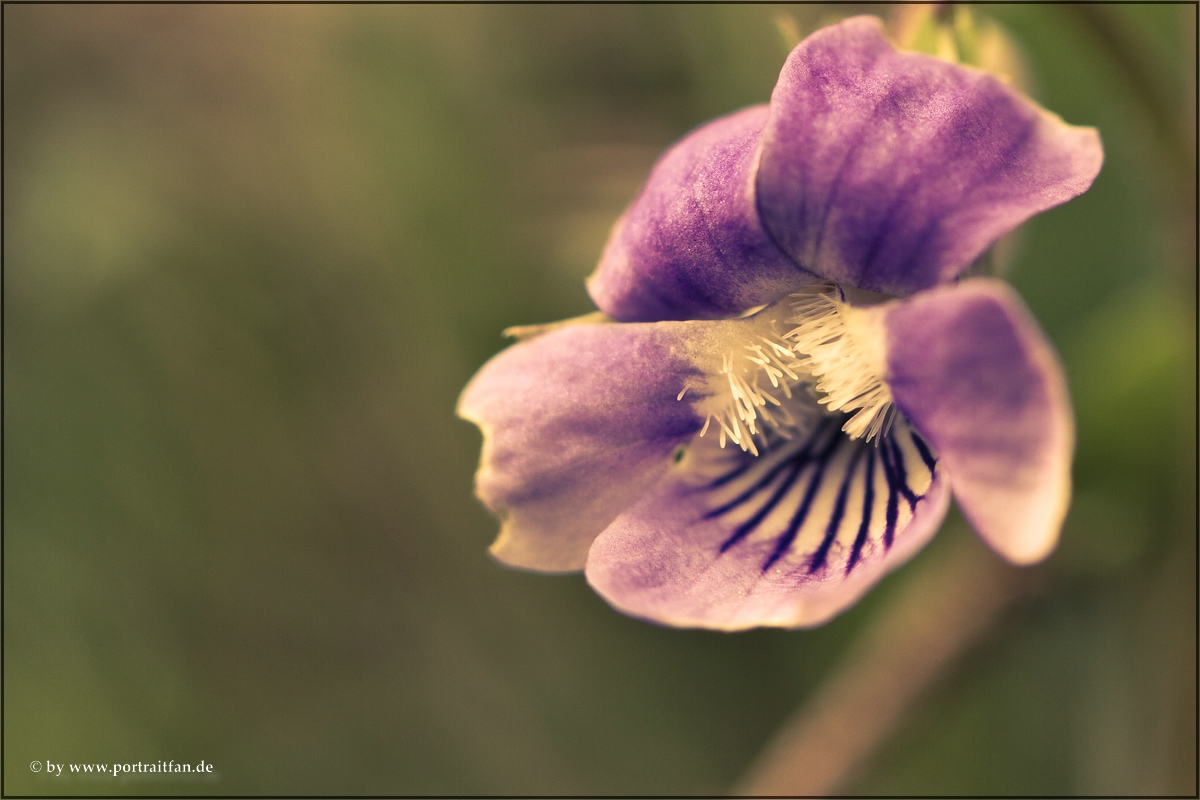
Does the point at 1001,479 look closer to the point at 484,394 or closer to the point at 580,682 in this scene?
the point at 484,394

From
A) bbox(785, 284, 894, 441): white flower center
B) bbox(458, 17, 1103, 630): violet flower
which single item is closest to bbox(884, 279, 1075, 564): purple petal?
bbox(458, 17, 1103, 630): violet flower

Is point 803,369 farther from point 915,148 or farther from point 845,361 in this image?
point 915,148

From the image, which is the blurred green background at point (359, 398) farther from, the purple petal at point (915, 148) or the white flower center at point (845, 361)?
the purple petal at point (915, 148)

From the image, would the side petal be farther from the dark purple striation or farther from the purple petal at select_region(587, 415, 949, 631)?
the purple petal at select_region(587, 415, 949, 631)

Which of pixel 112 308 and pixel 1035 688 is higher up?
pixel 112 308

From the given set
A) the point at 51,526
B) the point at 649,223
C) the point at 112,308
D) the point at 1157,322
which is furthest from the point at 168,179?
the point at 1157,322

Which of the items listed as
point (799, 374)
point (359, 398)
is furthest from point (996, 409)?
point (359, 398)

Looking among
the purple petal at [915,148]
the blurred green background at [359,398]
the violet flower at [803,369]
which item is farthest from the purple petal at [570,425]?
the blurred green background at [359,398]
